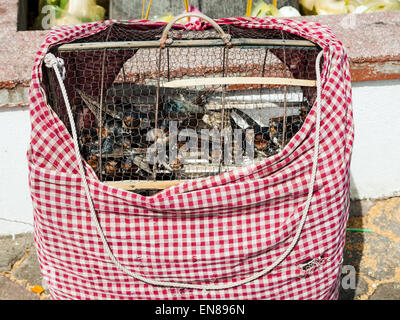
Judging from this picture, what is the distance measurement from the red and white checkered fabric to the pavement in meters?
0.65

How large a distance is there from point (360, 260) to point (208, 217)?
1.33 metres

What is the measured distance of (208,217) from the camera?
188 cm

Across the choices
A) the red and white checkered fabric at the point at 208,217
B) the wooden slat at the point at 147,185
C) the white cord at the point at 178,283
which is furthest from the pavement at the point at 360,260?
the wooden slat at the point at 147,185

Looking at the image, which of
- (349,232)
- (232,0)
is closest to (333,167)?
(349,232)

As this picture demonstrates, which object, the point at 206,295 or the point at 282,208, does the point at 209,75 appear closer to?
the point at 282,208

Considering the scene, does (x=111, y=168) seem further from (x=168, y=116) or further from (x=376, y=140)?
(x=376, y=140)

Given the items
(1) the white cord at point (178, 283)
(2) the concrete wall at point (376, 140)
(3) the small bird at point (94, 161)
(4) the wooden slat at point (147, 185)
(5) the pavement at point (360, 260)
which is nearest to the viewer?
(1) the white cord at point (178, 283)

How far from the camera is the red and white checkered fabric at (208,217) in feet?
5.90

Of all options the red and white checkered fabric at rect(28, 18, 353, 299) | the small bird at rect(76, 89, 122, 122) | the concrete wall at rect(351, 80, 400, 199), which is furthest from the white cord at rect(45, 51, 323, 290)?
the concrete wall at rect(351, 80, 400, 199)

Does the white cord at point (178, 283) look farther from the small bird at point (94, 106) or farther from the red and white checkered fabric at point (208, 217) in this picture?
the small bird at point (94, 106)

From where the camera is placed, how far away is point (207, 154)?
2271 mm

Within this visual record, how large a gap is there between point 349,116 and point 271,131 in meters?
0.50

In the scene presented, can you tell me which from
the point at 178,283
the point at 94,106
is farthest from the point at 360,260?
the point at 94,106

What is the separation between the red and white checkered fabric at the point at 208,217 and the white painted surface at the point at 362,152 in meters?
0.81
